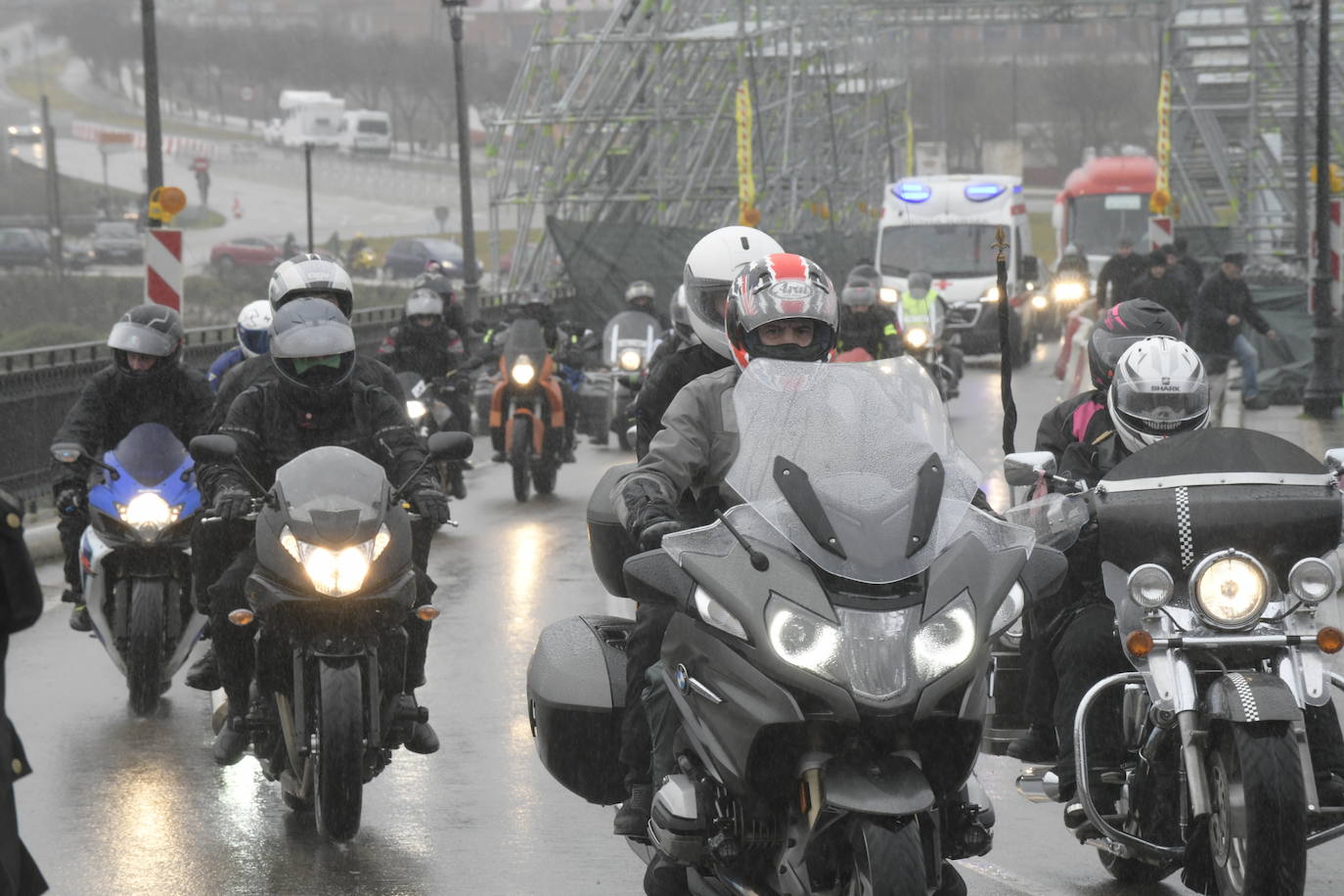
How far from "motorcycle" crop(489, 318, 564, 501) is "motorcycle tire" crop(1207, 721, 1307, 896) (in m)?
11.3

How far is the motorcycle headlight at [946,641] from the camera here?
14.8ft

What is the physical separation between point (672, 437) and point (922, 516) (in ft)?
3.24

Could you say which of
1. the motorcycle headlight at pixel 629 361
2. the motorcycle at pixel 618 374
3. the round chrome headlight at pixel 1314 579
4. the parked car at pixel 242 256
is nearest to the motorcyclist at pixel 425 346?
the motorcycle at pixel 618 374

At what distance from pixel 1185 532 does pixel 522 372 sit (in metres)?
11.4

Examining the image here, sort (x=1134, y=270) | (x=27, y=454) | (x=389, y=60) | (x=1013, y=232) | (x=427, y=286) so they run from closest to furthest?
(x=27, y=454) < (x=427, y=286) < (x=1134, y=270) < (x=1013, y=232) < (x=389, y=60)

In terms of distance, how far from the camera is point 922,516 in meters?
4.61

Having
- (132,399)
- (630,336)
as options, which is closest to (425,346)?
(630,336)

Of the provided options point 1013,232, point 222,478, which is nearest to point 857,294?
point 222,478

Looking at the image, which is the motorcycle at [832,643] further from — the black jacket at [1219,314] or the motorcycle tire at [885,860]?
the black jacket at [1219,314]

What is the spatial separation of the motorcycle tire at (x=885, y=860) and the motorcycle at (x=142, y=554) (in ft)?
16.5

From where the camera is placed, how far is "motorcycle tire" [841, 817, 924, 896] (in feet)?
14.1

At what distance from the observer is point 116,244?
6197cm

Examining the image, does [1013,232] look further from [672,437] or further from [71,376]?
[672,437]

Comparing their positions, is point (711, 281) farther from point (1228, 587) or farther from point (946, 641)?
point (946, 641)
